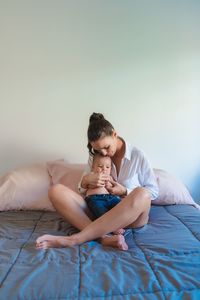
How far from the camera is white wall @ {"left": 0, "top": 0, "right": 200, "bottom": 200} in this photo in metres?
2.20

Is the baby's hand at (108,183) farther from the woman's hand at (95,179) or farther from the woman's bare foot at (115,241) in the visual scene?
the woman's bare foot at (115,241)

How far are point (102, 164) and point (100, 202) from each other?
0.75 feet

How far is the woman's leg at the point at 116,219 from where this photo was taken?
1.31 meters

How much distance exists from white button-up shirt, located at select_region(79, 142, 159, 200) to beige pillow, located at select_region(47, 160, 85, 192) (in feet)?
0.74

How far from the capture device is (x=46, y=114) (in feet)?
7.36

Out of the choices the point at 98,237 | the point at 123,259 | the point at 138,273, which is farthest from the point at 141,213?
the point at 138,273

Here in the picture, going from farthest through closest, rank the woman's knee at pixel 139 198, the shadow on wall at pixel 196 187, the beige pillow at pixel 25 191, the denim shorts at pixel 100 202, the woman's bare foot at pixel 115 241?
1. the shadow on wall at pixel 196 187
2. the beige pillow at pixel 25 191
3. the denim shorts at pixel 100 202
4. the woman's knee at pixel 139 198
5. the woman's bare foot at pixel 115 241

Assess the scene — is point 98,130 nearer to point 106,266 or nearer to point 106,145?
point 106,145

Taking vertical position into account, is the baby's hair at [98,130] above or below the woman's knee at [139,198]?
above

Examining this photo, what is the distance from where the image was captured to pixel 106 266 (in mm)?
1055

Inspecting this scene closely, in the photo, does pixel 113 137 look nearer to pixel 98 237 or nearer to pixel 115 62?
pixel 98 237

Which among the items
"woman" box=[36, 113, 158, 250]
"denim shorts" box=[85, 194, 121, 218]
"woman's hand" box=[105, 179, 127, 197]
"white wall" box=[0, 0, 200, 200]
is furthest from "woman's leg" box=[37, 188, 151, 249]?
"white wall" box=[0, 0, 200, 200]

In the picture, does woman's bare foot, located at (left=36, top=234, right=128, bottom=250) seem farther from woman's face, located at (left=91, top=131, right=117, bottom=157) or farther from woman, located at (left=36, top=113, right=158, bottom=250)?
woman's face, located at (left=91, top=131, right=117, bottom=157)

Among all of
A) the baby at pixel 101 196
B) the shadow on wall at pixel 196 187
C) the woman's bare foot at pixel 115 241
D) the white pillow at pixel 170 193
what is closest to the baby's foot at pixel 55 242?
the woman's bare foot at pixel 115 241
